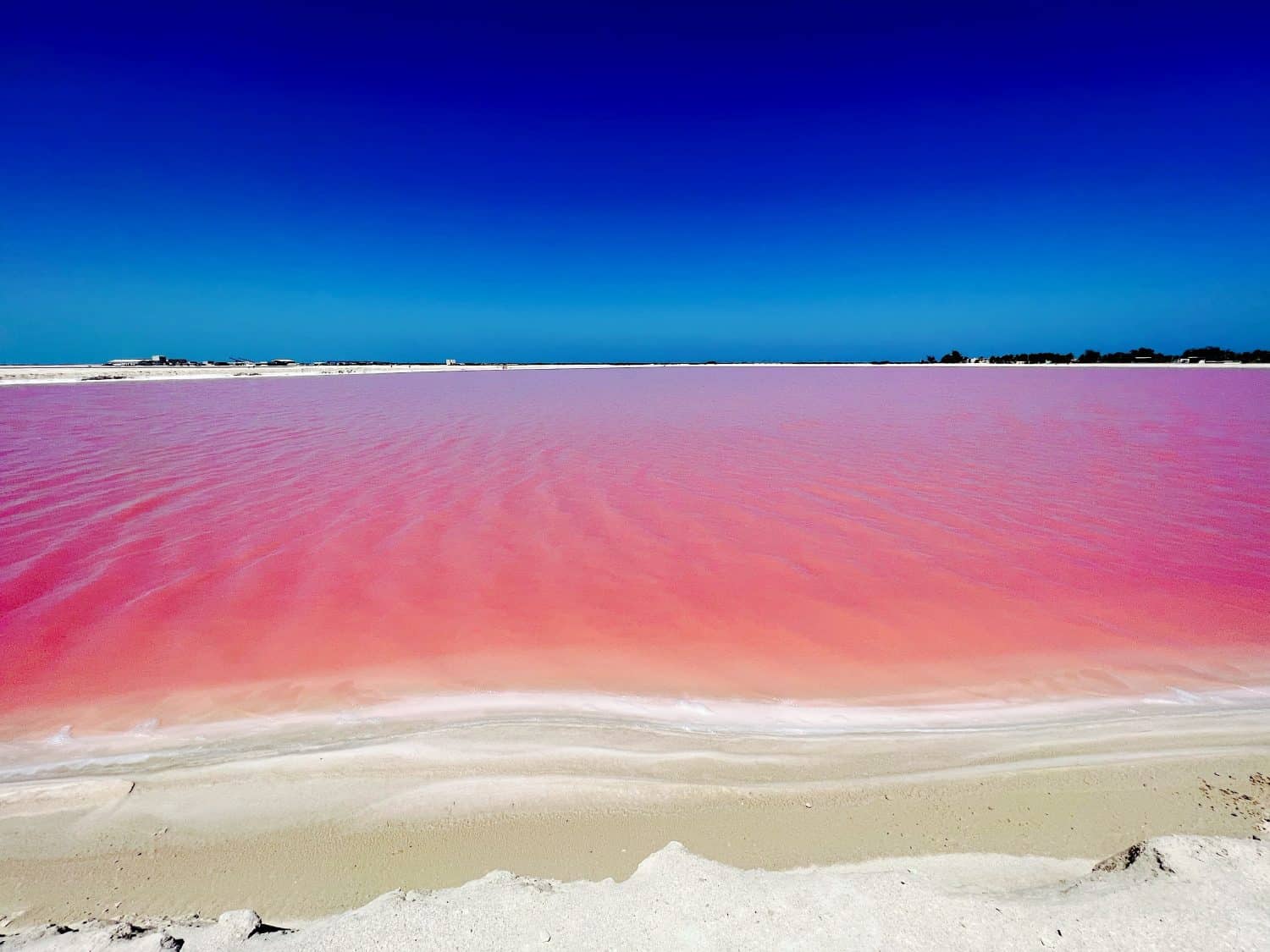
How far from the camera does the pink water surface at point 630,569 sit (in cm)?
307

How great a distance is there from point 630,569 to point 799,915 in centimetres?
291

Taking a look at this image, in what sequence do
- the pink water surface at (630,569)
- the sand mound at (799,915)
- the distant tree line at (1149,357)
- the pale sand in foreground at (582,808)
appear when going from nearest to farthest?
the sand mound at (799,915) < the pale sand in foreground at (582,808) < the pink water surface at (630,569) < the distant tree line at (1149,357)

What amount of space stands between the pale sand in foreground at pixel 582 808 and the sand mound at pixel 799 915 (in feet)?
0.52

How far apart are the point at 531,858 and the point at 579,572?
246 cm

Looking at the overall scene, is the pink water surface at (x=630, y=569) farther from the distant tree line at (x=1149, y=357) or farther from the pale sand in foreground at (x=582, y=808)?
the distant tree line at (x=1149, y=357)

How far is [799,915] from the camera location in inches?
60.3

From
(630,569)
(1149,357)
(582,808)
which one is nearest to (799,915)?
(582,808)

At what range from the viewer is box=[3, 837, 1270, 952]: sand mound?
1.45 metres

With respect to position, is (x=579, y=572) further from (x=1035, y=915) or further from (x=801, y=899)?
(x=1035, y=915)

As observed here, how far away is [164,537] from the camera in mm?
4848

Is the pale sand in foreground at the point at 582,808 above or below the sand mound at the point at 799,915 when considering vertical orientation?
below

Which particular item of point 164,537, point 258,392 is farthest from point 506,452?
point 258,392

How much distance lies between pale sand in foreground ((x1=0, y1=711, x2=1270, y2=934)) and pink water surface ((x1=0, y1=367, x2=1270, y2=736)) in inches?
18.7

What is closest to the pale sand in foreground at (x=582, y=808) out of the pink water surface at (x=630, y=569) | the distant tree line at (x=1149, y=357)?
the pink water surface at (x=630, y=569)
